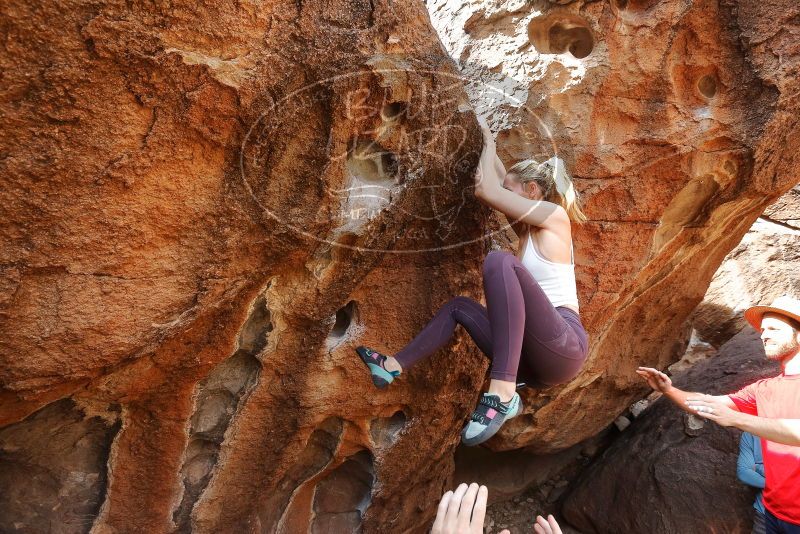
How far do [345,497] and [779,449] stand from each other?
220 cm

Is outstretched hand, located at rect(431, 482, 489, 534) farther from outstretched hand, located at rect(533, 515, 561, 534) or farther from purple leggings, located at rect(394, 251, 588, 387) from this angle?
purple leggings, located at rect(394, 251, 588, 387)

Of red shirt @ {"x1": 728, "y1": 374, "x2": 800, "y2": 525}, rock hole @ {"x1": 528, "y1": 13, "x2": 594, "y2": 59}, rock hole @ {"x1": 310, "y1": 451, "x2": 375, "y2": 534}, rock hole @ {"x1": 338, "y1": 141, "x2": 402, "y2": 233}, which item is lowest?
rock hole @ {"x1": 310, "y1": 451, "x2": 375, "y2": 534}

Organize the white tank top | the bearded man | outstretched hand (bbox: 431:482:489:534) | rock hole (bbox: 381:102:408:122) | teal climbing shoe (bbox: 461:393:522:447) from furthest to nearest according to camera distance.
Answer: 1. the bearded man
2. the white tank top
3. rock hole (bbox: 381:102:408:122)
4. teal climbing shoe (bbox: 461:393:522:447)
5. outstretched hand (bbox: 431:482:489:534)

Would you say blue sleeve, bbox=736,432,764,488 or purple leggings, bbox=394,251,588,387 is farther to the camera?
blue sleeve, bbox=736,432,764,488

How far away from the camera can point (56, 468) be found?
7.58ft

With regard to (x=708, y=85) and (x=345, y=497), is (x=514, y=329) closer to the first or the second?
(x=345, y=497)

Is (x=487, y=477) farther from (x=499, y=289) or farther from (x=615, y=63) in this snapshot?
(x=615, y=63)

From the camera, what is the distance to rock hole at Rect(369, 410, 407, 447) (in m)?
2.93

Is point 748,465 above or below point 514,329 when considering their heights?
below

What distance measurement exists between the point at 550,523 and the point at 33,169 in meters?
1.74

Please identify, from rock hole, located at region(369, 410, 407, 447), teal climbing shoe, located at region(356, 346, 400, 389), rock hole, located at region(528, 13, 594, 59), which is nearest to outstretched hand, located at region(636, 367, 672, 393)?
rock hole, located at region(369, 410, 407, 447)

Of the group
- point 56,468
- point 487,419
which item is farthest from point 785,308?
point 56,468

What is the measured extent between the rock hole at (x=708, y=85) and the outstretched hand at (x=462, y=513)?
2260 mm

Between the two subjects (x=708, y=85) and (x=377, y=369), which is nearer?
(x=377, y=369)
